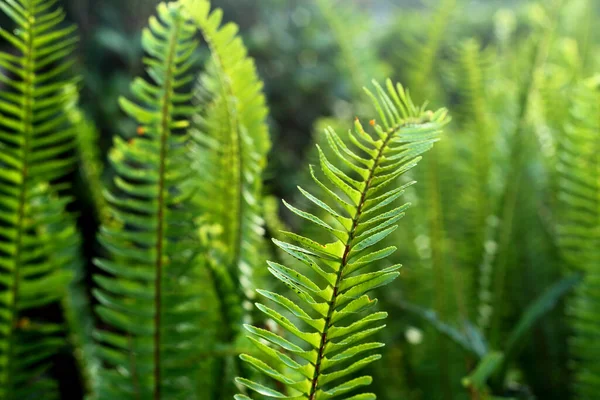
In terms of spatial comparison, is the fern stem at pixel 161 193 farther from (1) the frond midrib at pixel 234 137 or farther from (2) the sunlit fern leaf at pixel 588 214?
(2) the sunlit fern leaf at pixel 588 214

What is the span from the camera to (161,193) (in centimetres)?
59

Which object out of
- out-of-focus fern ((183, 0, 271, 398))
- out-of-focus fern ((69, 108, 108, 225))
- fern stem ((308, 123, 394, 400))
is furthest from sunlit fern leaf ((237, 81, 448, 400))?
out-of-focus fern ((69, 108, 108, 225))

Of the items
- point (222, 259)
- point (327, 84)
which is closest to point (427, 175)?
point (222, 259)

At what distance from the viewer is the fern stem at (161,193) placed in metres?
0.55

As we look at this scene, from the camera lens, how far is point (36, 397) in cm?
70

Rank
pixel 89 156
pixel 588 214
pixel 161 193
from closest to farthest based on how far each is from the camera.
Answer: pixel 161 193
pixel 588 214
pixel 89 156

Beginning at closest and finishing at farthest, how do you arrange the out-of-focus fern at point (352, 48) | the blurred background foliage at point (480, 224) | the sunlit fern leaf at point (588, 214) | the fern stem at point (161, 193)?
1. the fern stem at point (161, 193)
2. the sunlit fern leaf at point (588, 214)
3. the blurred background foliage at point (480, 224)
4. the out-of-focus fern at point (352, 48)

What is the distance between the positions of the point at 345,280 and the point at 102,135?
1873 millimetres

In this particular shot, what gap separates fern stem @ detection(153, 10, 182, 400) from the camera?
1.80 ft

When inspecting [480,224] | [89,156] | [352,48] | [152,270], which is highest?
[352,48]

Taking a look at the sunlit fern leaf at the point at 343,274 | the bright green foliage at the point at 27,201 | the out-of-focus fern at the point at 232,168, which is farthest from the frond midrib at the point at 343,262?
the bright green foliage at the point at 27,201

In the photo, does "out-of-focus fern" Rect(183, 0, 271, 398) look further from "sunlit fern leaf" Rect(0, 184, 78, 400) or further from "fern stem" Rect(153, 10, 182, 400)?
"sunlit fern leaf" Rect(0, 184, 78, 400)

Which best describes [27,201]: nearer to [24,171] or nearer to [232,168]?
[24,171]

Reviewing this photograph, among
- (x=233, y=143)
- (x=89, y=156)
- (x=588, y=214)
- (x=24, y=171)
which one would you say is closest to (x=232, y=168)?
(x=233, y=143)
